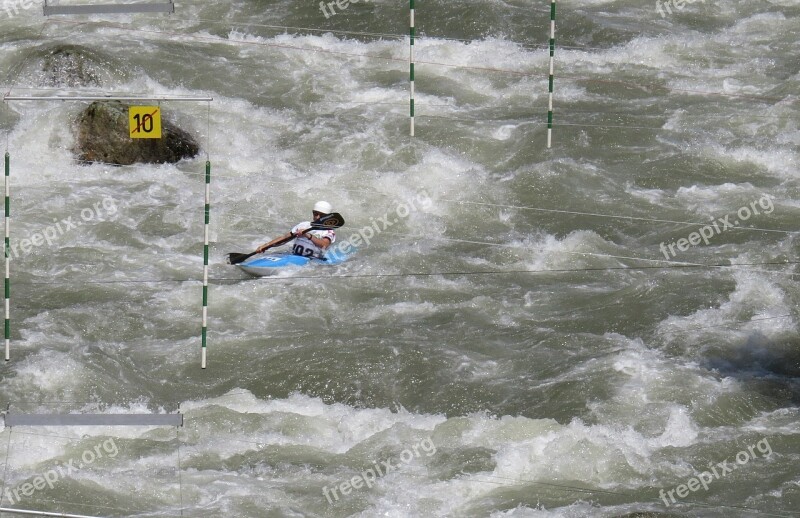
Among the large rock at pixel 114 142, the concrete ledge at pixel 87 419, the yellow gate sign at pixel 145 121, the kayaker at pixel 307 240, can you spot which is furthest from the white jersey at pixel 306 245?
the concrete ledge at pixel 87 419

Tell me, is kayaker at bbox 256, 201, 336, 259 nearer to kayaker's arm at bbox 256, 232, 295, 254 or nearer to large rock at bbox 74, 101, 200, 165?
kayaker's arm at bbox 256, 232, 295, 254

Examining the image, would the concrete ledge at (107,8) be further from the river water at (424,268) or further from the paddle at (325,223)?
the paddle at (325,223)

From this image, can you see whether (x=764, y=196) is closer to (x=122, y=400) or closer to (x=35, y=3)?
(x=122, y=400)

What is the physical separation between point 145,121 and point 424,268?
2.61 metres

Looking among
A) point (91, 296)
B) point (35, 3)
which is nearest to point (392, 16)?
point (35, 3)

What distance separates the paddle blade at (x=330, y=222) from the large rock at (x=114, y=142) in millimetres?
2258

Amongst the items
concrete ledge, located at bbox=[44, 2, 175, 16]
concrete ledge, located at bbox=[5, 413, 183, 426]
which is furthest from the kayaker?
concrete ledge, located at bbox=[5, 413, 183, 426]

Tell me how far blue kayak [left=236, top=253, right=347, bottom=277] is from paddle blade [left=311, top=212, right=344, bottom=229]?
26 cm

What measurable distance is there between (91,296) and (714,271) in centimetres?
490

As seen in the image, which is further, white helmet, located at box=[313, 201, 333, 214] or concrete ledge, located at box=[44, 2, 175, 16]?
white helmet, located at box=[313, 201, 333, 214]

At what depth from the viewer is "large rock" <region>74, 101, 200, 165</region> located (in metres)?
12.2

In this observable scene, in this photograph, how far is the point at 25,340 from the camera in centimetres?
941

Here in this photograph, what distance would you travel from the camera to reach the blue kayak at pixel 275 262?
10500mm

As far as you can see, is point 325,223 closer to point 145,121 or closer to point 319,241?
point 319,241
